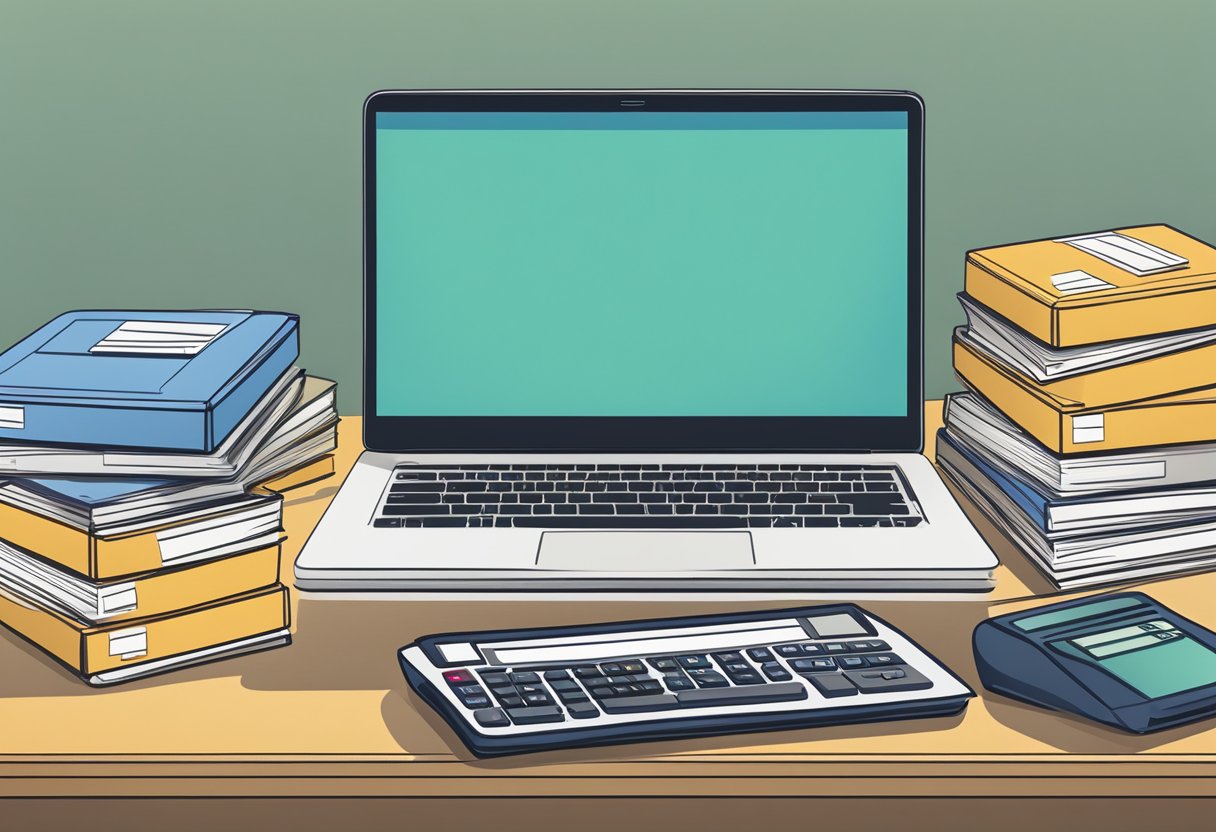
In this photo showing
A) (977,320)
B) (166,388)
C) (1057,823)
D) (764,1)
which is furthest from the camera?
(764,1)

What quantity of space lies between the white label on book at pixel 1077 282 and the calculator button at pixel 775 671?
41cm

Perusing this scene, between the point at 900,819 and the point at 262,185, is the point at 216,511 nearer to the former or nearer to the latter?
the point at 900,819

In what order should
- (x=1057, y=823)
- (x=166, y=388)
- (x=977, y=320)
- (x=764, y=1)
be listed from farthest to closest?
(x=764, y=1), (x=977, y=320), (x=166, y=388), (x=1057, y=823)

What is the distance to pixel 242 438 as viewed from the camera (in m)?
0.95

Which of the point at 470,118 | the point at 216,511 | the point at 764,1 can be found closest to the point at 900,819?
the point at 216,511

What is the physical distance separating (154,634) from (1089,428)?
27.5 inches

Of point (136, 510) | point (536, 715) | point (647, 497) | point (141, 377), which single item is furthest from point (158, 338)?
point (536, 715)

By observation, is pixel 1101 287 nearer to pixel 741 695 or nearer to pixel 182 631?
pixel 741 695

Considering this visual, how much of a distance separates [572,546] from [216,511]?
0.87 ft

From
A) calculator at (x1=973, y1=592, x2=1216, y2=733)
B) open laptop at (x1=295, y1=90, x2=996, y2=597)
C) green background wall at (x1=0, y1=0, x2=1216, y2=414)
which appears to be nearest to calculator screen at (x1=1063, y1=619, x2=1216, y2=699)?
calculator at (x1=973, y1=592, x2=1216, y2=733)

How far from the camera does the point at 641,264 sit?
3.94 feet

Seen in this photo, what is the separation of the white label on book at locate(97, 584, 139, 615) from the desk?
0.17ft

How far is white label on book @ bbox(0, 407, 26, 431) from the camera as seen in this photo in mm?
935

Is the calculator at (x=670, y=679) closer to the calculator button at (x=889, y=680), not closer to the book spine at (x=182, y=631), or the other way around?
the calculator button at (x=889, y=680)
